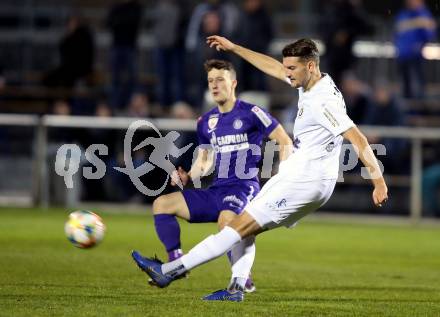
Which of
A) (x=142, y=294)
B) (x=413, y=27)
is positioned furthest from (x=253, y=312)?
(x=413, y=27)

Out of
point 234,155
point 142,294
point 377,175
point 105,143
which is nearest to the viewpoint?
point 377,175

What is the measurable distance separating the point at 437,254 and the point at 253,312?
6.65 meters

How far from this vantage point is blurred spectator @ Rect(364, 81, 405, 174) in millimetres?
18641

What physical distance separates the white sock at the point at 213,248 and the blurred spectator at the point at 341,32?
41.1ft

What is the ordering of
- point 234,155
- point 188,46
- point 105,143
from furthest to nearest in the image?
point 188,46, point 105,143, point 234,155

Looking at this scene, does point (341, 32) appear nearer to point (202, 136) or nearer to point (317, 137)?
point (202, 136)

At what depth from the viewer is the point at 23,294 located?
8.29 meters

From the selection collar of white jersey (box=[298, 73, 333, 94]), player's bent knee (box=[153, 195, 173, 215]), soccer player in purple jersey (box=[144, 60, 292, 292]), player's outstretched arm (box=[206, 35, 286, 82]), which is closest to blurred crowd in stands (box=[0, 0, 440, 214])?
soccer player in purple jersey (box=[144, 60, 292, 292])

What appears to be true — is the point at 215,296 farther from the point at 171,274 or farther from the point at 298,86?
the point at 298,86

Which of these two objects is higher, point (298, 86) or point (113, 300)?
point (298, 86)

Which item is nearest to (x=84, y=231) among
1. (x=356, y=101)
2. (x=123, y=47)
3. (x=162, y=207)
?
(x=162, y=207)

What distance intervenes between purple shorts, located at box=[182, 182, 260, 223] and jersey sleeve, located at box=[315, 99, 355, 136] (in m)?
1.66

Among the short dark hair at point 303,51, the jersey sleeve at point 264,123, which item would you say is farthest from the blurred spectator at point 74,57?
the short dark hair at point 303,51

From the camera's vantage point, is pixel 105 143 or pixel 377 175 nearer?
pixel 377 175
